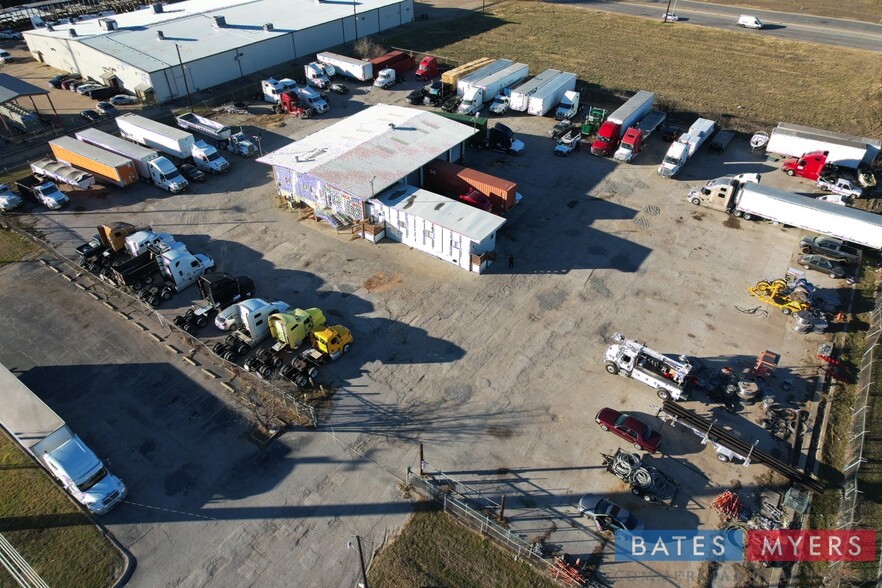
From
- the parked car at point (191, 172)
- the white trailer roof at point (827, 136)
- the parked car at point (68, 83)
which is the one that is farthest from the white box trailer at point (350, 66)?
the white trailer roof at point (827, 136)

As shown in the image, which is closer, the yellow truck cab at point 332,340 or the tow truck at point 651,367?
the tow truck at point 651,367

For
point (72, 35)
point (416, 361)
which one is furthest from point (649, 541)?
point (72, 35)

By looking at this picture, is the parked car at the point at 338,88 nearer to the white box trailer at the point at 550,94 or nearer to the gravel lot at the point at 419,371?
the white box trailer at the point at 550,94

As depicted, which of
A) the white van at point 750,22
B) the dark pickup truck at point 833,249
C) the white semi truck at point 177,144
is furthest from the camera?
the white van at point 750,22

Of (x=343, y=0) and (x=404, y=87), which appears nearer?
(x=404, y=87)

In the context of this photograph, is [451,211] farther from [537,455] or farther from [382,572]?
[382,572]

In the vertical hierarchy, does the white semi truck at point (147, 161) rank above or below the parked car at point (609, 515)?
above

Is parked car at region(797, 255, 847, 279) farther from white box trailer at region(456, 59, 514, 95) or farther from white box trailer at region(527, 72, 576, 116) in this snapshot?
white box trailer at region(456, 59, 514, 95)
